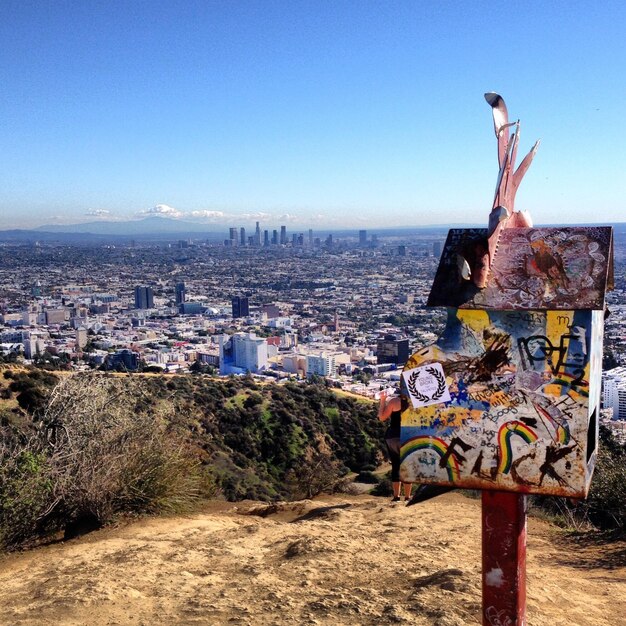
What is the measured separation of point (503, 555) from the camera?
11.3 ft

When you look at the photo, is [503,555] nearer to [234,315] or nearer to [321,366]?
[321,366]

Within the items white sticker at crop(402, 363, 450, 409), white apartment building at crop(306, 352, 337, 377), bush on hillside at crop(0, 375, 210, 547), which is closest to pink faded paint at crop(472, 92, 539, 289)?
white sticker at crop(402, 363, 450, 409)

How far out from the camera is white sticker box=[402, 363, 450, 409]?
3.36 metres

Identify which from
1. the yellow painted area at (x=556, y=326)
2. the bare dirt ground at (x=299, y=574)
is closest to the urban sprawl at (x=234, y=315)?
the yellow painted area at (x=556, y=326)

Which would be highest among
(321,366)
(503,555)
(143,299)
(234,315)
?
(503,555)

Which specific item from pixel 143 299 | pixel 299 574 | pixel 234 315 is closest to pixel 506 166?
pixel 299 574

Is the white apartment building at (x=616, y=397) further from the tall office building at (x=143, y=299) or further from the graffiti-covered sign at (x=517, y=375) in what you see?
the tall office building at (x=143, y=299)

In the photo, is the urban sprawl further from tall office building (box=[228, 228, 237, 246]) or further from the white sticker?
tall office building (box=[228, 228, 237, 246])

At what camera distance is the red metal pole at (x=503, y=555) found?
3424 millimetres

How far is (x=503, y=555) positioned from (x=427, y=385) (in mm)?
895

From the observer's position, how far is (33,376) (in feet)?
57.9

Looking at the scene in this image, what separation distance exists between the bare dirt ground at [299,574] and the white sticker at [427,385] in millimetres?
2117

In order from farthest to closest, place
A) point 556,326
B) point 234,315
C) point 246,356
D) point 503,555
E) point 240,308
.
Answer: point 240,308, point 234,315, point 246,356, point 503,555, point 556,326

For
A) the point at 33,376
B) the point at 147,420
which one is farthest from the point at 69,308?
the point at 147,420
